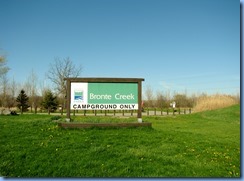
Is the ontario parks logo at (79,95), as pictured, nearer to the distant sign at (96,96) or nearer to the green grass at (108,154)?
the distant sign at (96,96)

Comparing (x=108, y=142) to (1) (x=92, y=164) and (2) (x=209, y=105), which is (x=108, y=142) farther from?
(2) (x=209, y=105)

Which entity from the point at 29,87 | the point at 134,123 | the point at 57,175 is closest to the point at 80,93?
the point at 134,123

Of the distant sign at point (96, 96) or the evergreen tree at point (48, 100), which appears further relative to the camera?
the evergreen tree at point (48, 100)

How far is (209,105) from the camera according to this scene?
23.2 m

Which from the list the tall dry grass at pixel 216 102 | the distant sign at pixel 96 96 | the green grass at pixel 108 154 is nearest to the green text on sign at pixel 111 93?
the distant sign at pixel 96 96

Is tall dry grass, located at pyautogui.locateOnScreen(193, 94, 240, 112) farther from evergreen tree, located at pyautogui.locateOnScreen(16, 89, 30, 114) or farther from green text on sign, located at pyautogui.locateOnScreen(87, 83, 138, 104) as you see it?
evergreen tree, located at pyautogui.locateOnScreen(16, 89, 30, 114)

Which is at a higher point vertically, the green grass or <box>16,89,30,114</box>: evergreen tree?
<box>16,89,30,114</box>: evergreen tree

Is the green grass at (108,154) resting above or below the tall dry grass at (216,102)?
below

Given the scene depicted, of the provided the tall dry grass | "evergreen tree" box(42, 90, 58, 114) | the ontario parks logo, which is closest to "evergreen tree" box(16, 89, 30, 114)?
"evergreen tree" box(42, 90, 58, 114)

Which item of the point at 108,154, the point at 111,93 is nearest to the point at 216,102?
the point at 111,93

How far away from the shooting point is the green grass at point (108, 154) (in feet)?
15.5

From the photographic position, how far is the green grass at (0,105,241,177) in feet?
15.5

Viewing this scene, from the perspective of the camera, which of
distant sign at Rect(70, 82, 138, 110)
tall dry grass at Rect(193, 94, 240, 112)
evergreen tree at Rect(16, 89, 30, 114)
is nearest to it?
distant sign at Rect(70, 82, 138, 110)

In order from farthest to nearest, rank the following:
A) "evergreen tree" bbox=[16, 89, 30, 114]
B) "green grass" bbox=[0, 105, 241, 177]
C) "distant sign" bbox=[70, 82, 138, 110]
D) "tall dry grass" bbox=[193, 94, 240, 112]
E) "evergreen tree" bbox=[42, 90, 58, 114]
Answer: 1. "evergreen tree" bbox=[42, 90, 58, 114]
2. "evergreen tree" bbox=[16, 89, 30, 114]
3. "tall dry grass" bbox=[193, 94, 240, 112]
4. "distant sign" bbox=[70, 82, 138, 110]
5. "green grass" bbox=[0, 105, 241, 177]
